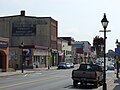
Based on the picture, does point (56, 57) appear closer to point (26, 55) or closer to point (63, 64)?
point (63, 64)

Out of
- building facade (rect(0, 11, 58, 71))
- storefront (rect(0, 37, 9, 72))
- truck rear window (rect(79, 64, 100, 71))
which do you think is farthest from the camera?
building facade (rect(0, 11, 58, 71))

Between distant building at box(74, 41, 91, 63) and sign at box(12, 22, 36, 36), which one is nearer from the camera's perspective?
sign at box(12, 22, 36, 36)

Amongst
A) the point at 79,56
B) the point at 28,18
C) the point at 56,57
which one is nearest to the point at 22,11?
the point at 28,18

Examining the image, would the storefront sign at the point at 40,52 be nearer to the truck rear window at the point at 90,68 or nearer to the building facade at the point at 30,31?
the building facade at the point at 30,31

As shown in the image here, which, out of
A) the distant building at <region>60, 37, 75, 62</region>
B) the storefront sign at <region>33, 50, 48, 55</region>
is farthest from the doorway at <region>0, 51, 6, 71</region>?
the distant building at <region>60, 37, 75, 62</region>

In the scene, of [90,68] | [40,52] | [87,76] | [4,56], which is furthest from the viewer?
[40,52]

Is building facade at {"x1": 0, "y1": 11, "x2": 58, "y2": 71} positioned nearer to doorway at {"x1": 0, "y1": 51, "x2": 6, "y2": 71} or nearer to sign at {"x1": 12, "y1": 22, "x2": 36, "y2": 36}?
sign at {"x1": 12, "y1": 22, "x2": 36, "y2": 36}

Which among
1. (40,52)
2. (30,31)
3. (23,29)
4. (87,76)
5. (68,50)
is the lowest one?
(87,76)

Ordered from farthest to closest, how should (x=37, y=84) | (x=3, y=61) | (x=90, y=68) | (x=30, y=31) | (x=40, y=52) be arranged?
(x=30, y=31) → (x=40, y=52) → (x=3, y=61) → (x=90, y=68) → (x=37, y=84)

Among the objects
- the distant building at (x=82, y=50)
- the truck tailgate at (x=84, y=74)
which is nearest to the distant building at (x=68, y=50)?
the distant building at (x=82, y=50)

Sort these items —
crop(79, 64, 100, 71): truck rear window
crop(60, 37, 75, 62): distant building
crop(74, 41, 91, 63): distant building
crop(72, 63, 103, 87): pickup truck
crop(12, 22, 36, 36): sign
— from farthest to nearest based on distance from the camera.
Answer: crop(74, 41, 91, 63): distant building → crop(60, 37, 75, 62): distant building → crop(12, 22, 36, 36): sign → crop(79, 64, 100, 71): truck rear window → crop(72, 63, 103, 87): pickup truck

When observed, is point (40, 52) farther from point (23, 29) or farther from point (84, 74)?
point (84, 74)

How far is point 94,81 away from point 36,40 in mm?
65490

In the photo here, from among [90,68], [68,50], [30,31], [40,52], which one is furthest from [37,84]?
[68,50]
